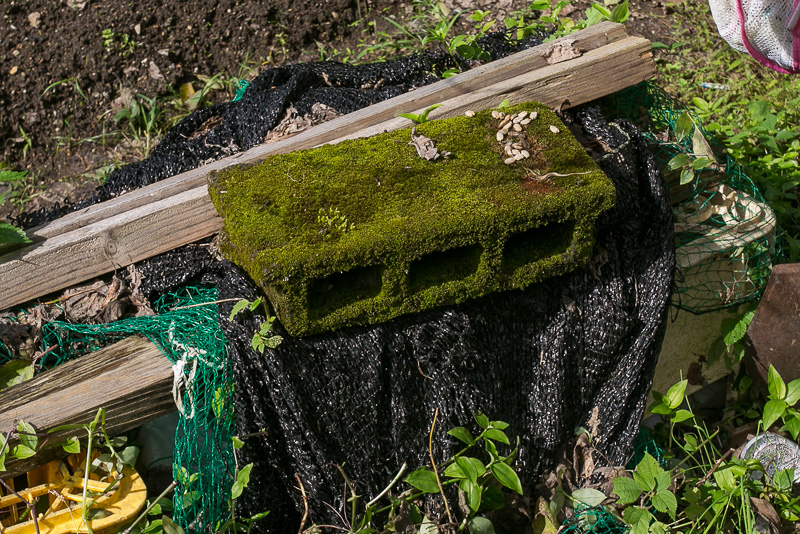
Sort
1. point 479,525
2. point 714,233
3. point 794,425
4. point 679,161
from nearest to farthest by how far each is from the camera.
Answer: point 479,525
point 794,425
point 679,161
point 714,233

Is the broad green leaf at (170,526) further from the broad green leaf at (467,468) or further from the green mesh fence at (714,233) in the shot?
the green mesh fence at (714,233)

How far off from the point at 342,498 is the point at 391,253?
2.66 ft

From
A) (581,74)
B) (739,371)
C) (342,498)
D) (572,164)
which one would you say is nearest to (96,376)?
(342,498)

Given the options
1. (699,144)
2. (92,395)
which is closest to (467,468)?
(92,395)

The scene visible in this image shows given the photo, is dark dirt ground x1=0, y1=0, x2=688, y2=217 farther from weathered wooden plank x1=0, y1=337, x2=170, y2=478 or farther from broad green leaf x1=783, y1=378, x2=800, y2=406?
broad green leaf x1=783, y1=378, x2=800, y2=406

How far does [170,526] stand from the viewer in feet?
6.18

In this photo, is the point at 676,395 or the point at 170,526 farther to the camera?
the point at 676,395

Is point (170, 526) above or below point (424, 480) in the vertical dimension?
above

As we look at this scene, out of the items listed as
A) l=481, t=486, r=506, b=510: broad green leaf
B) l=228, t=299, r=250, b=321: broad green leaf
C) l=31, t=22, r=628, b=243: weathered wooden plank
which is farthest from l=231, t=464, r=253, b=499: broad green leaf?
l=31, t=22, r=628, b=243: weathered wooden plank

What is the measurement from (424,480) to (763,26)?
1.84 meters

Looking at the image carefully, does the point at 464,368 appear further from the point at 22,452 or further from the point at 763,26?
the point at 763,26

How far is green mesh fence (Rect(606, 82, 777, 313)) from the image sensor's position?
279 cm

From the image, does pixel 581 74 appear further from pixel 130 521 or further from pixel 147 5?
pixel 147 5

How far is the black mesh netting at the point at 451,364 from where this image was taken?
2078 mm
